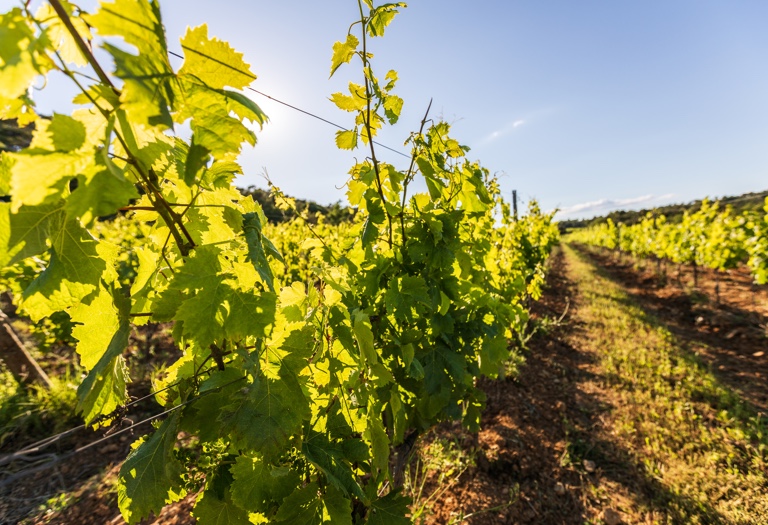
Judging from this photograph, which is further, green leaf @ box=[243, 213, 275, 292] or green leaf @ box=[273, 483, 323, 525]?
green leaf @ box=[273, 483, 323, 525]

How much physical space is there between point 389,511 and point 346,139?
1.66 metres

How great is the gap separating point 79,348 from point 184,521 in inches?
109

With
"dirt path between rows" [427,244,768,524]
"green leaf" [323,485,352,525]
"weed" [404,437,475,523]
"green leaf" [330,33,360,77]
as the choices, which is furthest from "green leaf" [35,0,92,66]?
"weed" [404,437,475,523]

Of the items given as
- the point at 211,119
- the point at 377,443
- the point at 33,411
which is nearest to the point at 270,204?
the point at 33,411

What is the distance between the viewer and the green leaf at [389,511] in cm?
140

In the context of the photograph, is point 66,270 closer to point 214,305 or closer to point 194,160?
point 214,305

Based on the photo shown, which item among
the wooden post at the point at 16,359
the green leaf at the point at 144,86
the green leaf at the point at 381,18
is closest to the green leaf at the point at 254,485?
the green leaf at the point at 144,86

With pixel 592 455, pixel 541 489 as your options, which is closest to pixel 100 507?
pixel 541 489

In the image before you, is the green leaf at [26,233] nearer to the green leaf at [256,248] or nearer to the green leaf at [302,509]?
the green leaf at [256,248]

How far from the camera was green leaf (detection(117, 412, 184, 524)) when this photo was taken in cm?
91

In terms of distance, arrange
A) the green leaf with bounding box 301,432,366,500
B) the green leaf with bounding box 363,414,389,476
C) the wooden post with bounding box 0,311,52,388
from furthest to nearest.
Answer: the wooden post with bounding box 0,311,52,388, the green leaf with bounding box 363,414,389,476, the green leaf with bounding box 301,432,366,500

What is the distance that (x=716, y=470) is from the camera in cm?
383

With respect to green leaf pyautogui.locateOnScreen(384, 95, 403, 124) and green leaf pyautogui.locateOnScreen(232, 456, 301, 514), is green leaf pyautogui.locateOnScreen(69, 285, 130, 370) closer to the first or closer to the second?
green leaf pyautogui.locateOnScreen(232, 456, 301, 514)

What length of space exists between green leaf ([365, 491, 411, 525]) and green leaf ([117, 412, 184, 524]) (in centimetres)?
82
